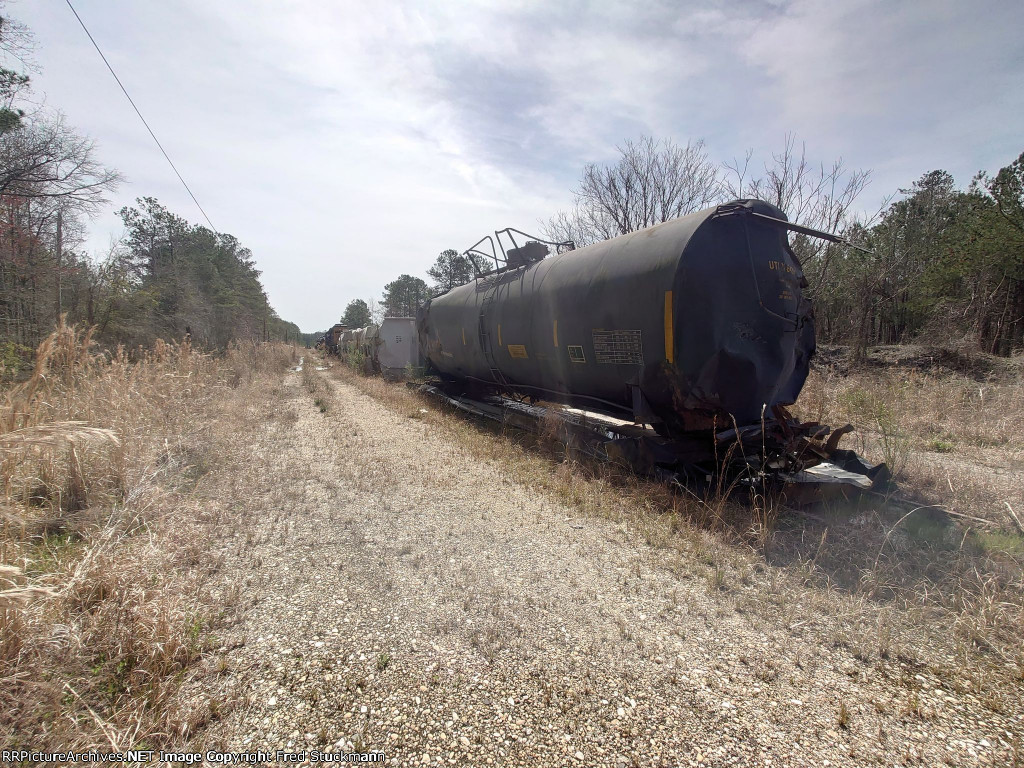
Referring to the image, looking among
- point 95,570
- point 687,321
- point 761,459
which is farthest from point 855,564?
point 95,570

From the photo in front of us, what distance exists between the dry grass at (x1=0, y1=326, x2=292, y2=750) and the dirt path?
0.26 meters

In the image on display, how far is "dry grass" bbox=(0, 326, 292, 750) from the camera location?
1821mm

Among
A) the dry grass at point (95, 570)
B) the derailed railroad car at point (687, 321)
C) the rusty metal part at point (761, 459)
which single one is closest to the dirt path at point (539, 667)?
the dry grass at point (95, 570)

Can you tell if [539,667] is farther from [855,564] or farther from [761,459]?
[761,459]

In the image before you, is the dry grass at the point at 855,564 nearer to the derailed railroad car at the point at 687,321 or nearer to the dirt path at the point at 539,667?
the dirt path at the point at 539,667

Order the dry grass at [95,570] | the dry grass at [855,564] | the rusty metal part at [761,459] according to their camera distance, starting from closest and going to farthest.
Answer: the dry grass at [95,570], the dry grass at [855,564], the rusty metal part at [761,459]

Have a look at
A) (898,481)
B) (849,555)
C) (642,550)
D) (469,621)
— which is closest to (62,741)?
(469,621)

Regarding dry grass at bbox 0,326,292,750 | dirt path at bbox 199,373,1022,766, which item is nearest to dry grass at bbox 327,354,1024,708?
dirt path at bbox 199,373,1022,766

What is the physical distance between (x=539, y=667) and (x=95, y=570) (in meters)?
2.44

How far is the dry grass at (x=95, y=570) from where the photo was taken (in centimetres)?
182

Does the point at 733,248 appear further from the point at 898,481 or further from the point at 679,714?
the point at 679,714

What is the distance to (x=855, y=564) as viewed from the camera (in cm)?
333

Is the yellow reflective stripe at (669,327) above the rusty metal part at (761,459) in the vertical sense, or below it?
above

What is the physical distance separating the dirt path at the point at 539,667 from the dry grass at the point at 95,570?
26 cm
